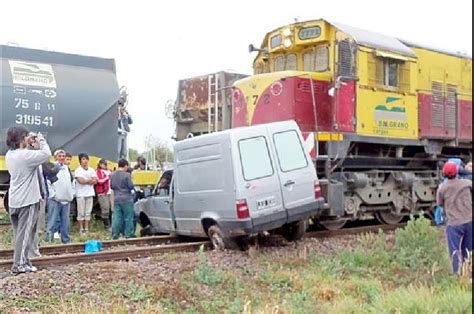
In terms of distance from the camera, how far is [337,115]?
11242 mm

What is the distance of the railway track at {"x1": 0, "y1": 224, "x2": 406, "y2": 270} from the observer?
8070mm

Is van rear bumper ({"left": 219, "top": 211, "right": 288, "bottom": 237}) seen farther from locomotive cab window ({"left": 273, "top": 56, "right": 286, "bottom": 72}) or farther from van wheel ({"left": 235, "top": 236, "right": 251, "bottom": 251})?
locomotive cab window ({"left": 273, "top": 56, "right": 286, "bottom": 72})

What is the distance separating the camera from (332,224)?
11.7 m

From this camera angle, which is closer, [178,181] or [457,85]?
[178,181]

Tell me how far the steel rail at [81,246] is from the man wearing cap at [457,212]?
198 inches

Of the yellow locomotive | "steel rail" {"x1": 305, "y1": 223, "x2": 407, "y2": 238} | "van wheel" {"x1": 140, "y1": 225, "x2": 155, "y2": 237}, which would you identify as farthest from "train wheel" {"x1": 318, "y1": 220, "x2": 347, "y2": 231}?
"van wheel" {"x1": 140, "y1": 225, "x2": 155, "y2": 237}

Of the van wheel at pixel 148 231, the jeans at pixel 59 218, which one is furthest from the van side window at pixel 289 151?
the jeans at pixel 59 218

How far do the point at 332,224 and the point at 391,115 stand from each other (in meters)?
2.57

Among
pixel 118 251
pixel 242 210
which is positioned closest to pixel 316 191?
pixel 242 210

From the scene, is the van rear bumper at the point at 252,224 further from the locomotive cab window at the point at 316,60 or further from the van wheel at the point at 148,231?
the locomotive cab window at the point at 316,60

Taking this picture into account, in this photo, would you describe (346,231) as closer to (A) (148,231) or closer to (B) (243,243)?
(B) (243,243)

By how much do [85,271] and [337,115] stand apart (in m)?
5.93

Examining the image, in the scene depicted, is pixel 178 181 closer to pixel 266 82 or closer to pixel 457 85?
pixel 266 82

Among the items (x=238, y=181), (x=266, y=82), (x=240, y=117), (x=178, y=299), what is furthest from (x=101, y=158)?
(x=178, y=299)
